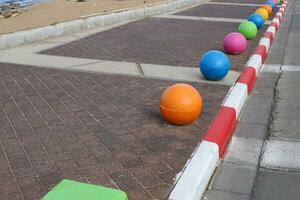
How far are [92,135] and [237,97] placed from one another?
84.1 inches

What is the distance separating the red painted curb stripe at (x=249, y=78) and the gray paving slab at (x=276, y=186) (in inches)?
107

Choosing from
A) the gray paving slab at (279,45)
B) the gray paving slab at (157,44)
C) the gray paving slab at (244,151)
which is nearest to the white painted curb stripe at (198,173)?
the gray paving slab at (244,151)

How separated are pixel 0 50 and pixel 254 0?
17933mm

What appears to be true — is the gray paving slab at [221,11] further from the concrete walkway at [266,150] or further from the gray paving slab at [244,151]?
the gray paving slab at [244,151]

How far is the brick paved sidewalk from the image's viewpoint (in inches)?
163

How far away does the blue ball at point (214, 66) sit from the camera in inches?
283

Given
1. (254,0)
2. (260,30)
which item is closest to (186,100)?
(260,30)

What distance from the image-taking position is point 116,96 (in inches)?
257

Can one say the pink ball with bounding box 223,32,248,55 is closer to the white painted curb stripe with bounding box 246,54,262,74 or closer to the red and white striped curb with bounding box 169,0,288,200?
the white painted curb stripe with bounding box 246,54,262,74

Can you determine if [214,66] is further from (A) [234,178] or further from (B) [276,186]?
(B) [276,186]

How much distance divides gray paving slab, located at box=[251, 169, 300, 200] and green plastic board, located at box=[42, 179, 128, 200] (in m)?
1.48

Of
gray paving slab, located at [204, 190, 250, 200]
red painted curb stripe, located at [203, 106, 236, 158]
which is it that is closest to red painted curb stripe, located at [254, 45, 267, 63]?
red painted curb stripe, located at [203, 106, 236, 158]

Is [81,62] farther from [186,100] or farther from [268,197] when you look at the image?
[268,197]

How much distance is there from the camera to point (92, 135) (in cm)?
511
